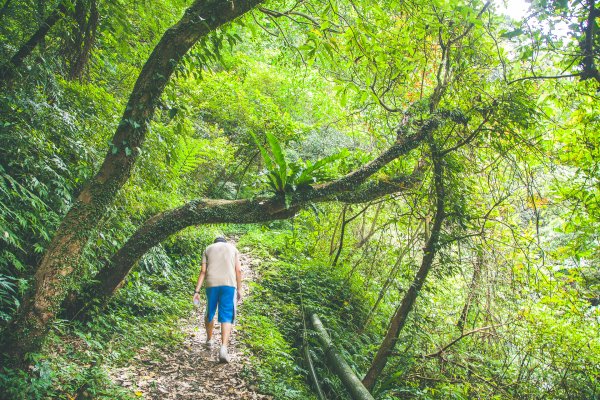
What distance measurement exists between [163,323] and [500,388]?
4668 millimetres

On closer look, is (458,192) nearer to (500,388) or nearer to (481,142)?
(481,142)

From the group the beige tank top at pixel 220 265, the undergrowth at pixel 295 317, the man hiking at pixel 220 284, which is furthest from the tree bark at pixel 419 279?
the beige tank top at pixel 220 265

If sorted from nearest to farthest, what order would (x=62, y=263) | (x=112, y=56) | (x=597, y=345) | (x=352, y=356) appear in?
(x=62, y=263)
(x=597, y=345)
(x=352, y=356)
(x=112, y=56)

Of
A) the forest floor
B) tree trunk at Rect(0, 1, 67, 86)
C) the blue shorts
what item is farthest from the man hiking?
tree trunk at Rect(0, 1, 67, 86)

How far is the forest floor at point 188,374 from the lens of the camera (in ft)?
12.4

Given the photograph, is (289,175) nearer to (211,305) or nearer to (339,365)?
(211,305)

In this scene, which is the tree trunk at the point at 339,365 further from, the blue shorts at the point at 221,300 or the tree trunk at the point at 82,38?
the tree trunk at the point at 82,38

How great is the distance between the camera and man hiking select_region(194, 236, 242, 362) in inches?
194

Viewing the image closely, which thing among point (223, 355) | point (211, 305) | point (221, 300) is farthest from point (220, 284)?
point (223, 355)

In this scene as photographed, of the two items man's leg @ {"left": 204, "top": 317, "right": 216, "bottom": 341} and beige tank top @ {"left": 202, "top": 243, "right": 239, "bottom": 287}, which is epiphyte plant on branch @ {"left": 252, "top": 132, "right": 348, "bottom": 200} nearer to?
beige tank top @ {"left": 202, "top": 243, "right": 239, "bottom": 287}

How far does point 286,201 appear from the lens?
424cm

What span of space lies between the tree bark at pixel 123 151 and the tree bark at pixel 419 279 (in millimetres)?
2772

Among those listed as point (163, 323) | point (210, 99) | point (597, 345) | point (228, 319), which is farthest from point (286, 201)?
point (210, 99)

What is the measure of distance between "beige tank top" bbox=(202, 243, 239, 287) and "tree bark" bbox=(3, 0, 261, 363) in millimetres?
2163
